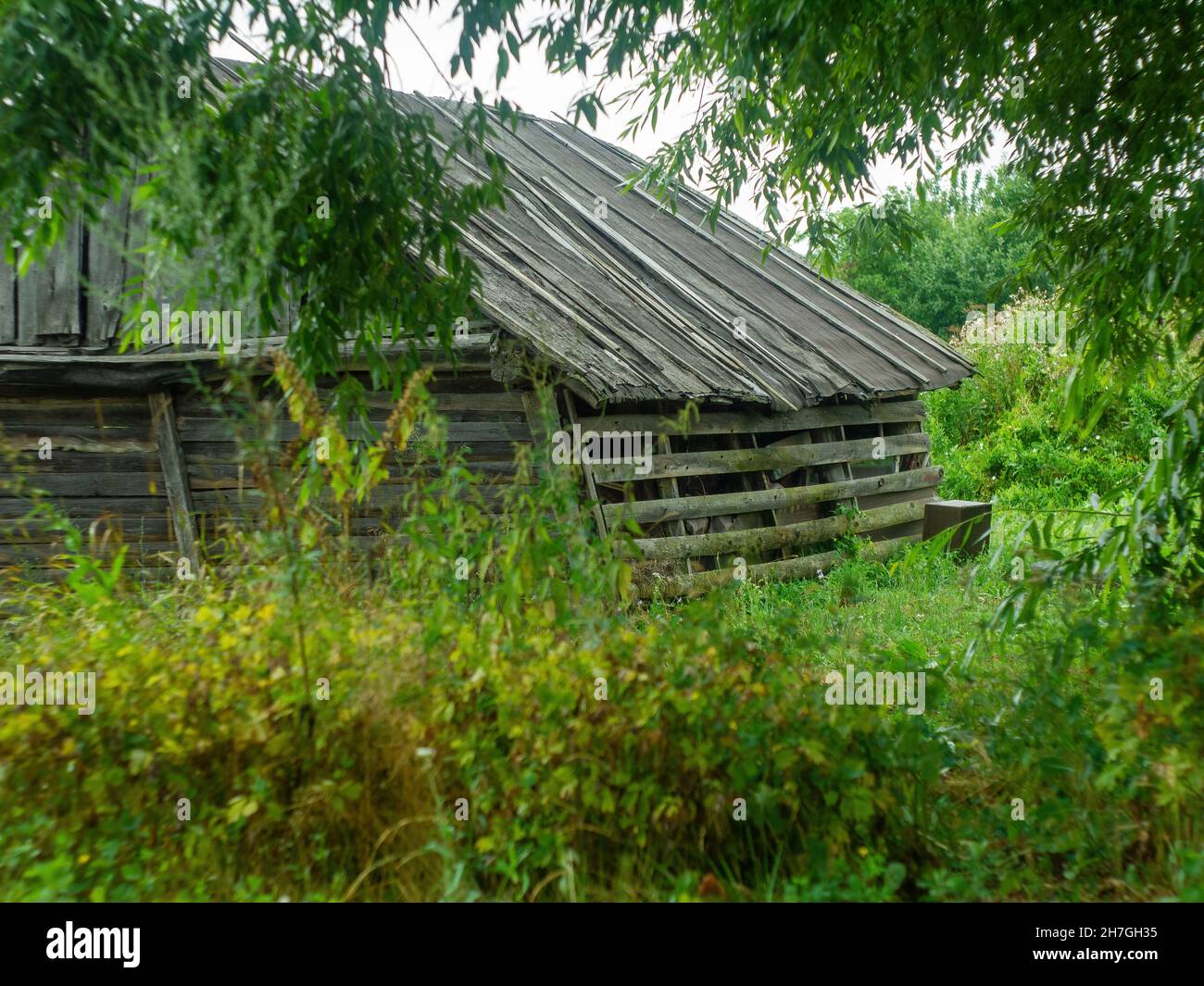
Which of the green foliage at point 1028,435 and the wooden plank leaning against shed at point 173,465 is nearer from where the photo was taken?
the wooden plank leaning against shed at point 173,465

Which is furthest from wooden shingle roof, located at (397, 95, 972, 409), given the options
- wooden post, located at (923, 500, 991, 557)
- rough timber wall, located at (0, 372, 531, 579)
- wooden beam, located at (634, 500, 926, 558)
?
wooden post, located at (923, 500, 991, 557)

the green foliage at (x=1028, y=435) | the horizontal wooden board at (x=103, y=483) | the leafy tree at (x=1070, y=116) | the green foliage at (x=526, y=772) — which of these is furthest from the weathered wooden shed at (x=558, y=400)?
the green foliage at (x=1028, y=435)

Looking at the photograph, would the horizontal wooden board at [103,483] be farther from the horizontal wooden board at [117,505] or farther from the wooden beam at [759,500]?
the wooden beam at [759,500]

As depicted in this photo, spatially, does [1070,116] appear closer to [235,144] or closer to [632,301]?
[235,144]

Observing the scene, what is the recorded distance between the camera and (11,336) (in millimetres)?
8180

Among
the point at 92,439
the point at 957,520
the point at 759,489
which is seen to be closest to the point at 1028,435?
the point at 957,520

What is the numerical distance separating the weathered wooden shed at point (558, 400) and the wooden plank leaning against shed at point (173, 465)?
2cm

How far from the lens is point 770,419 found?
9953 millimetres

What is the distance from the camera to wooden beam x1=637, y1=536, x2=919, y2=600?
820 centimetres

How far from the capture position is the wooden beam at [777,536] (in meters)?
8.56

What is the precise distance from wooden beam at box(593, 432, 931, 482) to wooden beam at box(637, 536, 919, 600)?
0.88 metres

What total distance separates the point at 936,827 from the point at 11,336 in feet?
25.7

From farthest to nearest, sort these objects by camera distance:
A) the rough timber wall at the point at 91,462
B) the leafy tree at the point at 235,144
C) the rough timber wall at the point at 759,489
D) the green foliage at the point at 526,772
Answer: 1. the rough timber wall at the point at 759,489
2. the rough timber wall at the point at 91,462
3. the leafy tree at the point at 235,144
4. the green foliage at the point at 526,772

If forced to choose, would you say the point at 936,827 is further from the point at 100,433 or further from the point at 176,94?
the point at 100,433
